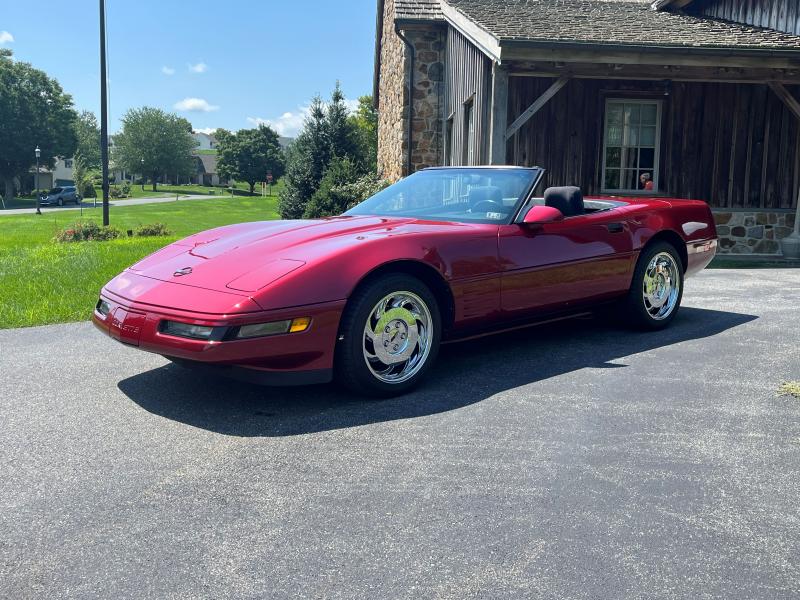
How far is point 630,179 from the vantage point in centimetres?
1314

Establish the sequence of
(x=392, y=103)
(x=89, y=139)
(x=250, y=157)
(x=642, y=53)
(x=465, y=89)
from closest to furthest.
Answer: (x=642, y=53) → (x=465, y=89) → (x=392, y=103) → (x=250, y=157) → (x=89, y=139)

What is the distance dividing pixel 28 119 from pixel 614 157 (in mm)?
65124

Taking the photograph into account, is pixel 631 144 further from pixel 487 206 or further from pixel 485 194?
pixel 487 206

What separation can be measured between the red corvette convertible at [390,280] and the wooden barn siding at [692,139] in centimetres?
724

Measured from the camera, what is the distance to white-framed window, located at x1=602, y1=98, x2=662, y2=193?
13.0m

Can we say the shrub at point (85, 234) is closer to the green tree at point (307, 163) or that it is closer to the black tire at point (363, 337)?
the green tree at point (307, 163)

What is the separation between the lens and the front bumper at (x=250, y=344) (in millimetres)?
3586

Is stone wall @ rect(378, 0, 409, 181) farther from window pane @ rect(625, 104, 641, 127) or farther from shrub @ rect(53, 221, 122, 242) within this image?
shrub @ rect(53, 221, 122, 242)

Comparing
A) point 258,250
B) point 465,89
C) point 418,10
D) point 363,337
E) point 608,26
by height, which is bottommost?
point 363,337

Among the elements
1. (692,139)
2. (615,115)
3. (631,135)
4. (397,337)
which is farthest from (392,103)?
(397,337)

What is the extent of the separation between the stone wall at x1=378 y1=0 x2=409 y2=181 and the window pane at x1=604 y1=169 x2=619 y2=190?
4.72 metres

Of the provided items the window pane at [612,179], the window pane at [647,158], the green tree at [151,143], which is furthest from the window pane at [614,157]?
the green tree at [151,143]

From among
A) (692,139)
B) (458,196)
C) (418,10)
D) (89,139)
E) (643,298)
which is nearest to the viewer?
(458,196)

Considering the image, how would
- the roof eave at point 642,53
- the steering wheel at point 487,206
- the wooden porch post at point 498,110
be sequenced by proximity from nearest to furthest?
the steering wheel at point 487,206 → the roof eave at point 642,53 → the wooden porch post at point 498,110
